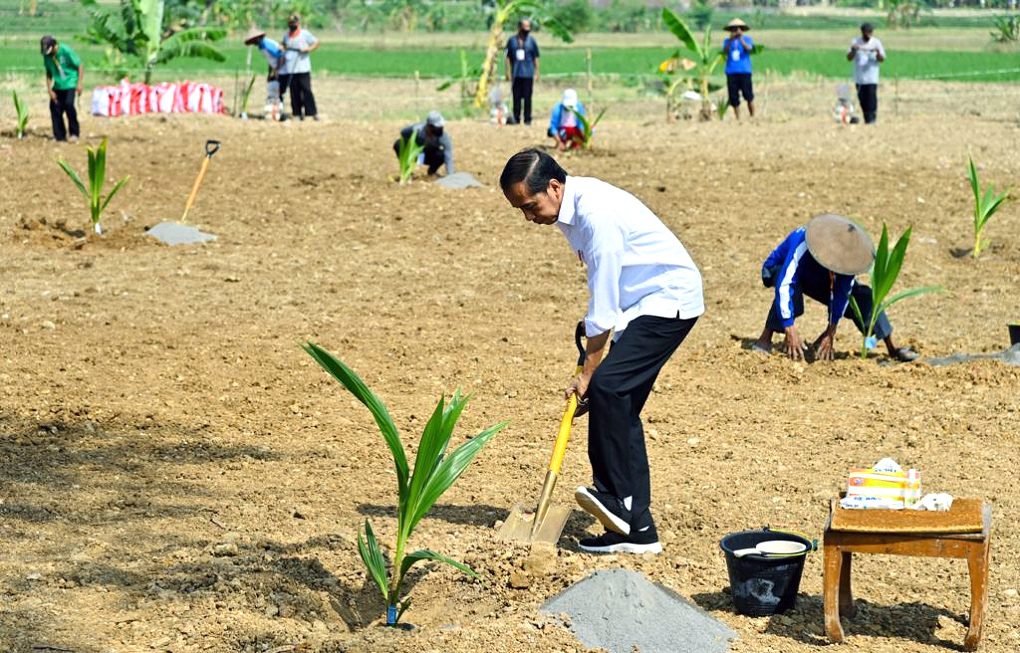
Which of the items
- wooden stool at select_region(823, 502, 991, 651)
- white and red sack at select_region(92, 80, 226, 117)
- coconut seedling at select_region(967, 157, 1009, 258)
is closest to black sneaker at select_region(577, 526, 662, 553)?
wooden stool at select_region(823, 502, 991, 651)

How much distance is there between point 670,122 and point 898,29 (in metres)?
52.4

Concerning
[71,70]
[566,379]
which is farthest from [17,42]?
[566,379]

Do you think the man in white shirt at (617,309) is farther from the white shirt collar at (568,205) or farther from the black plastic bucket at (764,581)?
the black plastic bucket at (764,581)

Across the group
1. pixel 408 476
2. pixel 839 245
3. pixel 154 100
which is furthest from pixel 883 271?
pixel 154 100

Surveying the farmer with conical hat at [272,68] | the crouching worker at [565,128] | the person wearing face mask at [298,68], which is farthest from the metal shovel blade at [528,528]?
the farmer with conical hat at [272,68]

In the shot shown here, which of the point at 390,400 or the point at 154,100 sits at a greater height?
the point at 154,100

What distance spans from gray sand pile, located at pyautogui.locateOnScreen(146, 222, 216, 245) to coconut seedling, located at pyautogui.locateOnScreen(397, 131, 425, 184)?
91.2 inches

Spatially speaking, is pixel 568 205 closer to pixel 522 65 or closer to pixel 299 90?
pixel 522 65

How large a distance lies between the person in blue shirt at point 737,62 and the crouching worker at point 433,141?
6.27 meters

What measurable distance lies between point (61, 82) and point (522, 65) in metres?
5.74

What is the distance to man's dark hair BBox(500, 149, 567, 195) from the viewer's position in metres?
4.87

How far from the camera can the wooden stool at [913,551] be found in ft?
14.2

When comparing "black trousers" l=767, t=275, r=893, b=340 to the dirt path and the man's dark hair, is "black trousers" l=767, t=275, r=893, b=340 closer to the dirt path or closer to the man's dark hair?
the dirt path

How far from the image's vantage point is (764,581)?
4.68 metres
